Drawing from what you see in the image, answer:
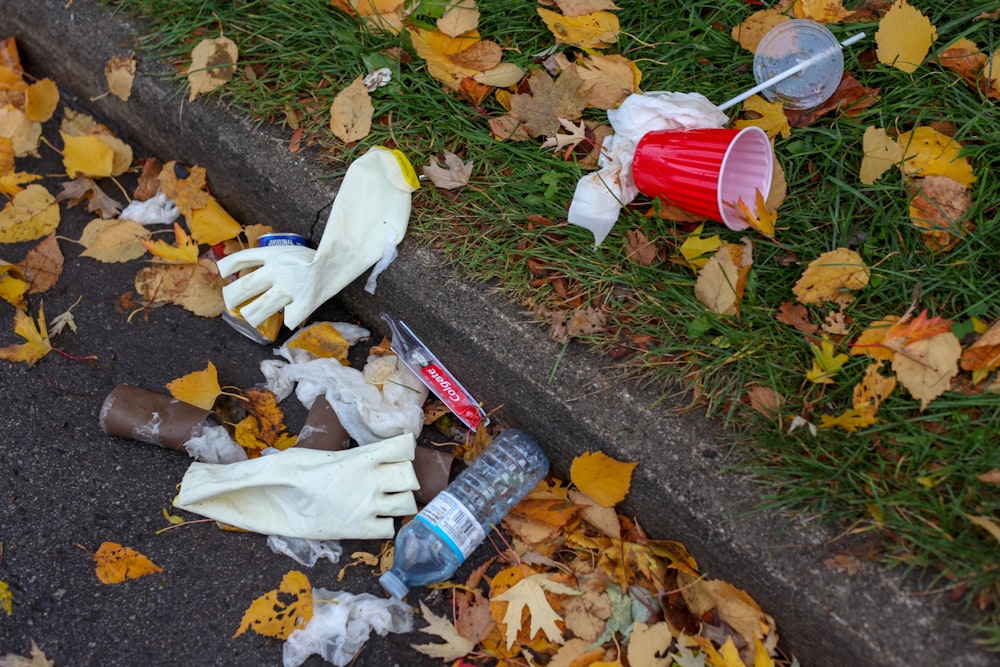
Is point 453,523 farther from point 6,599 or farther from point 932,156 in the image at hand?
point 932,156

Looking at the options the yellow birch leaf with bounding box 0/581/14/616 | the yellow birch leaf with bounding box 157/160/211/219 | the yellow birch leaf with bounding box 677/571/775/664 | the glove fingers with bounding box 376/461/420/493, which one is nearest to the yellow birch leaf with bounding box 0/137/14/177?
the yellow birch leaf with bounding box 157/160/211/219

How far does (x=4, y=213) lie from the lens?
264cm

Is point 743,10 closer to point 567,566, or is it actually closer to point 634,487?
point 634,487

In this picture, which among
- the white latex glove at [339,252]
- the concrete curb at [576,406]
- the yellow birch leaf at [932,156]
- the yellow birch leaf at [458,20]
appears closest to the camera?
the concrete curb at [576,406]

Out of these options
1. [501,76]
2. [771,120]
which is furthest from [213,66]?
[771,120]

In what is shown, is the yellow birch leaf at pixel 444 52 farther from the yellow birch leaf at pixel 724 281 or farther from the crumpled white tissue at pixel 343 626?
the crumpled white tissue at pixel 343 626

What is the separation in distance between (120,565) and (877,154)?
2315 millimetres

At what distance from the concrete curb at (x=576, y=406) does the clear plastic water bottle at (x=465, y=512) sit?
8 centimetres

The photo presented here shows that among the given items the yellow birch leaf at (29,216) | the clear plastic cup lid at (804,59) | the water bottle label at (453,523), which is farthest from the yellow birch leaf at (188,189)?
the clear plastic cup lid at (804,59)

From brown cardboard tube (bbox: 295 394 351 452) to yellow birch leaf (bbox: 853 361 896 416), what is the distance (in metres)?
1.37

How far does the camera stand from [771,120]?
214 cm

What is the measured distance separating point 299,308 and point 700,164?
1.19 meters

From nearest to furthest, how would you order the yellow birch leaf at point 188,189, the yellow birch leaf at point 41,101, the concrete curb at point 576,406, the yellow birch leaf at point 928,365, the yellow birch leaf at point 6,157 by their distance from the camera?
the concrete curb at point 576,406, the yellow birch leaf at point 928,365, the yellow birch leaf at point 188,189, the yellow birch leaf at point 6,157, the yellow birch leaf at point 41,101

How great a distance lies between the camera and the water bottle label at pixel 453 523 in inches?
77.4
